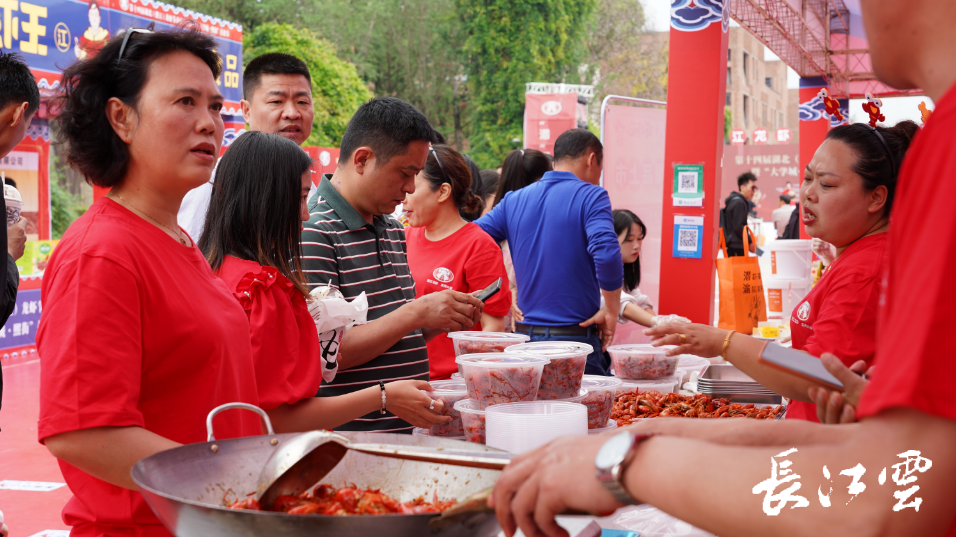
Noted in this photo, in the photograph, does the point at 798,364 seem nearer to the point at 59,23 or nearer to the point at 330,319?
the point at 330,319

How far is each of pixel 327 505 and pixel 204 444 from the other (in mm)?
229

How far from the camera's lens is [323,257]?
2.42 m

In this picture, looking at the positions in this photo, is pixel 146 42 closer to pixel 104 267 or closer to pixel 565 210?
pixel 104 267

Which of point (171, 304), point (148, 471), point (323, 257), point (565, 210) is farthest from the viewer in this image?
point (565, 210)

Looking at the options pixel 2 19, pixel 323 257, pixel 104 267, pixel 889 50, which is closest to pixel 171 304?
pixel 104 267

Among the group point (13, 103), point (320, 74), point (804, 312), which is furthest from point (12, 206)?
point (320, 74)

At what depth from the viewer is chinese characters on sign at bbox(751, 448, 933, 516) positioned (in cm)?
71

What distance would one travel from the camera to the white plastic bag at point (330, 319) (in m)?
2.06

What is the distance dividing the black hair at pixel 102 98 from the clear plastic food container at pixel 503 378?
3.45 feet

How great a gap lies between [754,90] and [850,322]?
177ft

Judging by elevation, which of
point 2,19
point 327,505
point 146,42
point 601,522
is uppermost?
point 2,19

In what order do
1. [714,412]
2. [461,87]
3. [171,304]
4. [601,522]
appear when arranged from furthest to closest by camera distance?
[461,87], [714,412], [601,522], [171,304]

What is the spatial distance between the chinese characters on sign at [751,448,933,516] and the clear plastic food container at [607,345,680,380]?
252 centimetres

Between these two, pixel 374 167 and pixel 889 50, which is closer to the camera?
pixel 889 50
